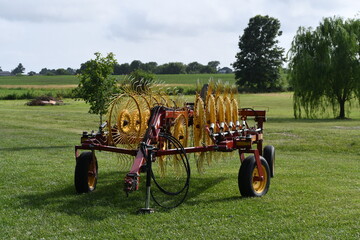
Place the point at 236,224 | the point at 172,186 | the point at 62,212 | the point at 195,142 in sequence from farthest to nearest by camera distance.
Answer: the point at 172,186 → the point at 195,142 → the point at 62,212 → the point at 236,224

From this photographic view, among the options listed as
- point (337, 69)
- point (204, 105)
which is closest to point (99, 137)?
point (204, 105)

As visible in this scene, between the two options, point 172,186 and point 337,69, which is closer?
point 172,186

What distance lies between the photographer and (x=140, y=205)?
7438 millimetres

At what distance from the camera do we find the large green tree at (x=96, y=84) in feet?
63.2

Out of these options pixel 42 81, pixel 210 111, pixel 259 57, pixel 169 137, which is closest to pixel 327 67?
pixel 210 111

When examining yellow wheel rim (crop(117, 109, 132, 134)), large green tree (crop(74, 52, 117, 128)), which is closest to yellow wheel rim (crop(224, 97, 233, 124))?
yellow wheel rim (crop(117, 109, 132, 134))

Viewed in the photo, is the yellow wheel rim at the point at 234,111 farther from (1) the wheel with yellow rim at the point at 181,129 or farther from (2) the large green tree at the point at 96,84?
(2) the large green tree at the point at 96,84

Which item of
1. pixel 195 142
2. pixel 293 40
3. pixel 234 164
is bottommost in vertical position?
pixel 234 164

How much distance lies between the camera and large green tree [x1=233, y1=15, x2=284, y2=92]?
80938 millimetres

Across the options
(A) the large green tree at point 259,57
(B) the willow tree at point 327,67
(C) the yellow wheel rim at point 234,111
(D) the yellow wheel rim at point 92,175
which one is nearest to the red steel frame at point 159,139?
(D) the yellow wheel rim at point 92,175

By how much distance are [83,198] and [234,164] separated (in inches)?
209

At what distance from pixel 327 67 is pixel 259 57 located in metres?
46.4

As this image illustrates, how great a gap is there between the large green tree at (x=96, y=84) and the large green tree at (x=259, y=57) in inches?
2476

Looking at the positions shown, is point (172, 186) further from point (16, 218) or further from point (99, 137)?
point (16, 218)
